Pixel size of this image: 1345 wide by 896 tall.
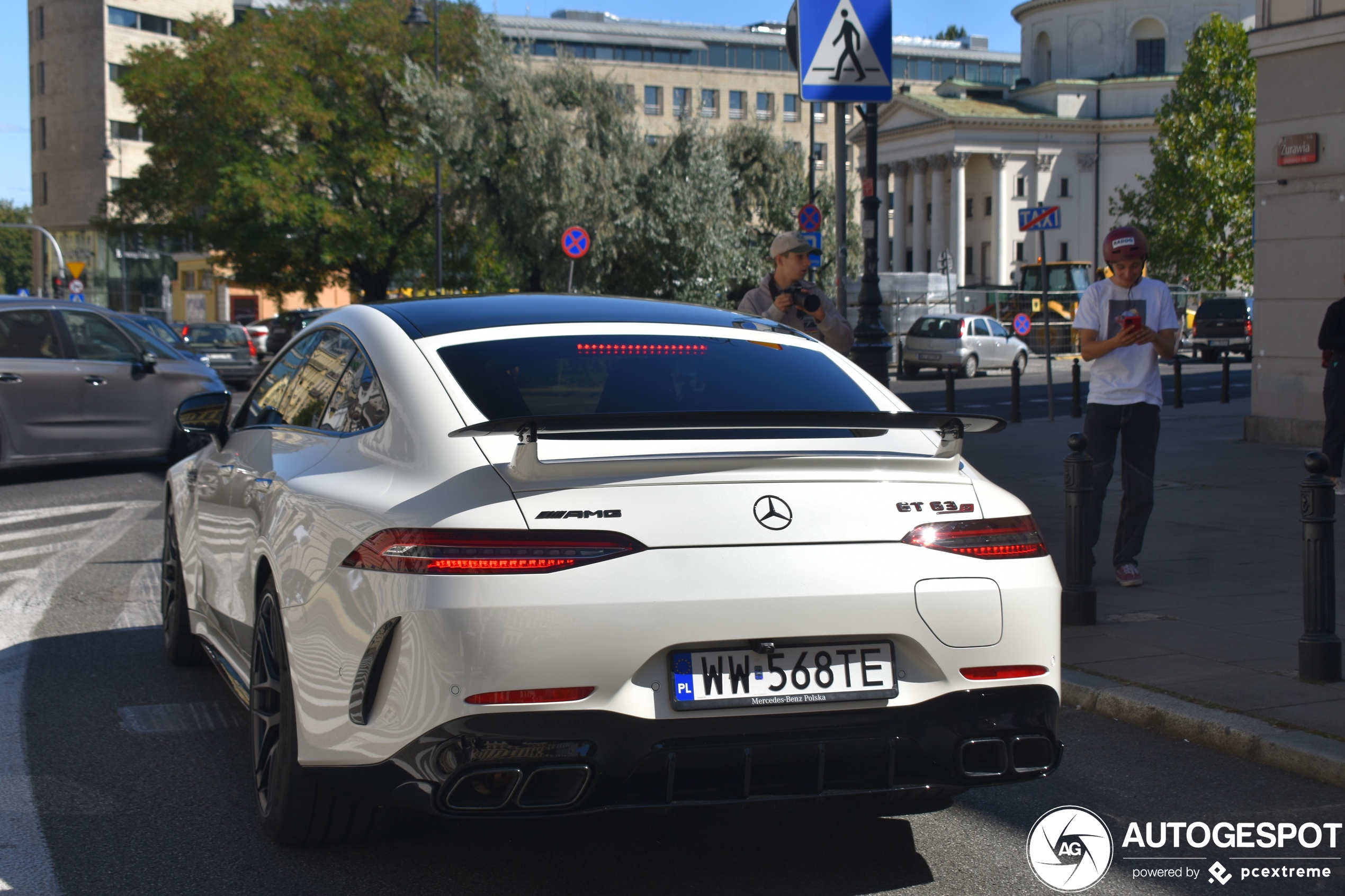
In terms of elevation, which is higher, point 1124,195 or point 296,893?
point 1124,195

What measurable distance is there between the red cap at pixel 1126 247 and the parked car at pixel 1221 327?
36665 mm

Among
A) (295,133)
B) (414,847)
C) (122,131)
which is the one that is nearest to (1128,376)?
(414,847)

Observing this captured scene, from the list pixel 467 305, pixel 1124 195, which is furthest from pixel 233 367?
pixel 1124 195

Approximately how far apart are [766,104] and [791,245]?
97410 mm

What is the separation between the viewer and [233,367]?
111 ft

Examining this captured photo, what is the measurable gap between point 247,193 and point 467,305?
38.0 meters

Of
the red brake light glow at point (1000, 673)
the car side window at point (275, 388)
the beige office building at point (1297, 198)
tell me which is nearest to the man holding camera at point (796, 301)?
the car side window at point (275, 388)

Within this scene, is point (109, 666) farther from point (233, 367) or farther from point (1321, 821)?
point (233, 367)

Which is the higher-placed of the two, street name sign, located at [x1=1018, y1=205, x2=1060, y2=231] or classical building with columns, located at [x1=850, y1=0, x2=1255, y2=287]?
classical building with columns, located at [x1=850, y1=0, x2=1255, y2=287]

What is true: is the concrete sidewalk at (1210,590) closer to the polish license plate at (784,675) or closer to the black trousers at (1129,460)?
the black trousers at (1129,460)

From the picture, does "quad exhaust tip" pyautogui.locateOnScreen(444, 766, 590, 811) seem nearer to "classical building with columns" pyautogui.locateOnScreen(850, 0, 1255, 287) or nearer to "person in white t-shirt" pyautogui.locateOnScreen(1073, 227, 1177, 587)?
"person in white t-shirt" pyautogui.locateOnScreen(1073, 227, 1177, 587)

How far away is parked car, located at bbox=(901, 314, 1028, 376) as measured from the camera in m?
37.1

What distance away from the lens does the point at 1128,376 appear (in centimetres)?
774

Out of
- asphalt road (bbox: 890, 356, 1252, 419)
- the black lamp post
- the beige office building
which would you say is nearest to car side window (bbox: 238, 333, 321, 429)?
the beige office building
